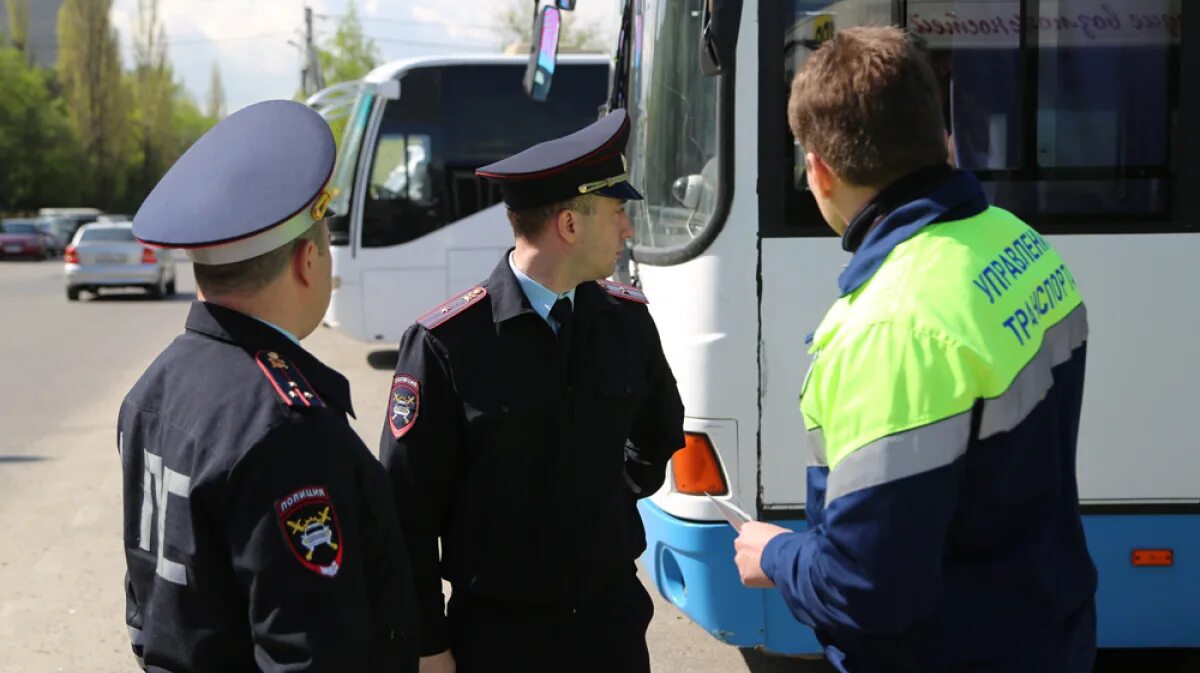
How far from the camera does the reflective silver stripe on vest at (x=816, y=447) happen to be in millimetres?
1675

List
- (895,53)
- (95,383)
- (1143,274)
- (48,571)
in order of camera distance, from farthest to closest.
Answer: (95,383)
(48,571)
(1143,274)
(895,53)

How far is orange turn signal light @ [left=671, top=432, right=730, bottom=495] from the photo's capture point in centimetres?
364

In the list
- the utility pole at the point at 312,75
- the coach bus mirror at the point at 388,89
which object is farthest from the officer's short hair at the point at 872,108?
the utility pole at the point at 312,75

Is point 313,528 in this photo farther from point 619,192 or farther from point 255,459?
point 619,192

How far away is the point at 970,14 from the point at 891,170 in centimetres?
223

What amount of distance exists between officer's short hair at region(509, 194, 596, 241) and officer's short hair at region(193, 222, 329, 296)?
755mm

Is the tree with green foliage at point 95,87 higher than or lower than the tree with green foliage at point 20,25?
lower

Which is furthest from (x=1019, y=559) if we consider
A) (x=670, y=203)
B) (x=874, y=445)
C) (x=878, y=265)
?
(x=670, y=203)

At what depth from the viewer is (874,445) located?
152cm

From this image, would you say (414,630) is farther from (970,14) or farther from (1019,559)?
(970,14)

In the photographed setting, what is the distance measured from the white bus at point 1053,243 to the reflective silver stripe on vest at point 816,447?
73.7 inches

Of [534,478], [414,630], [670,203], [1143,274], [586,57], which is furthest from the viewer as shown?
[586,57]

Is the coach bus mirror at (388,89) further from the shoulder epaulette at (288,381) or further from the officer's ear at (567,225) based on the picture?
A: the shoulder epaulette at (288,381)

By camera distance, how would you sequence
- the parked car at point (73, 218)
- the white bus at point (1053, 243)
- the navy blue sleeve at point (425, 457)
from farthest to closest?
the parked car at point (73, 218)
the white bus at point (1053, 243)
the navy blue sleeve at point (425, 457)
